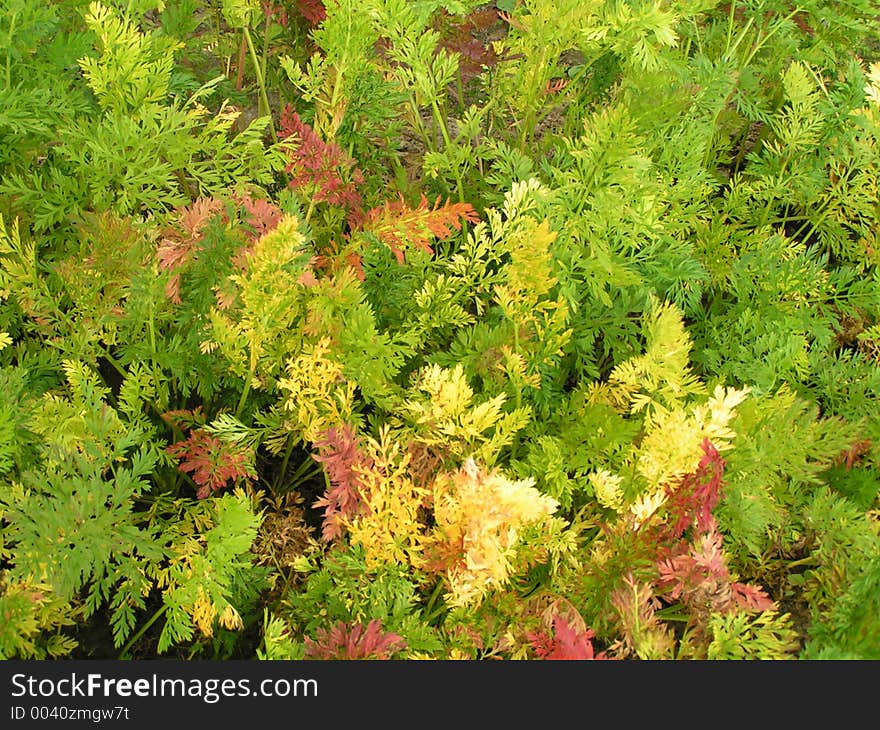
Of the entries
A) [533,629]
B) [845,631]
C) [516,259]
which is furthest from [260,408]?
[845,631]

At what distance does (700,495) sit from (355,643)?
0.63 m

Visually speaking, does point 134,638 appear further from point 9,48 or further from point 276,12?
point 276,12

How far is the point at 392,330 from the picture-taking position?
1.96 m

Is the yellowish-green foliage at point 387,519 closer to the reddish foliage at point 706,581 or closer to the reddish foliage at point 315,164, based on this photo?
the reddish foliage at point 706,581

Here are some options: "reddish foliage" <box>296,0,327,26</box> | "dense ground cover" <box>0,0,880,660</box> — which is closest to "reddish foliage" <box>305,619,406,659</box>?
"dense ground cover" <box>0,0,880,660</box>

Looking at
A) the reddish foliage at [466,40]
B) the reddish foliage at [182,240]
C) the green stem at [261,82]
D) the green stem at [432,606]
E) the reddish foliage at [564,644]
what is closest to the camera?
the reddish foliage at [564,644]

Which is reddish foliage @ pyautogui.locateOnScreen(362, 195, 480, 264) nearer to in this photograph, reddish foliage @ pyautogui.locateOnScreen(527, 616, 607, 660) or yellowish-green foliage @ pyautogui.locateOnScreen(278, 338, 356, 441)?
yellowish-green foliage @ pyautogui.locateOnScreen(278, 338, 356, 441)

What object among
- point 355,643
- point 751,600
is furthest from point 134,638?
point 751,600

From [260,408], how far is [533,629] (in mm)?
792

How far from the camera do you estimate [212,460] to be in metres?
1.63

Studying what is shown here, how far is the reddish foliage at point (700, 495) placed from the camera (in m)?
1.49

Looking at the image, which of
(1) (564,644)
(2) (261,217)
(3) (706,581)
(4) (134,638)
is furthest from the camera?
(2) (261,217)

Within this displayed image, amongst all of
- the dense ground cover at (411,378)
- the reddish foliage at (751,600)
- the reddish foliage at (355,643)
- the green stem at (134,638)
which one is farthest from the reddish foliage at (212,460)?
the reddish foliage at (751,600)

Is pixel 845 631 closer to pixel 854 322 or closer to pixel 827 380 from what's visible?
pixel 827 380
